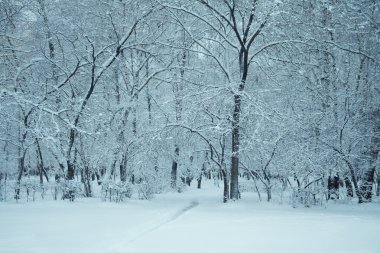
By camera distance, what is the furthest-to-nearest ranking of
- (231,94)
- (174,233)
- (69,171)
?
(69,171) < (231,94) < (174,233)

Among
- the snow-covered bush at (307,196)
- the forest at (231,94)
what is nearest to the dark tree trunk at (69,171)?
the forest at (231,94)

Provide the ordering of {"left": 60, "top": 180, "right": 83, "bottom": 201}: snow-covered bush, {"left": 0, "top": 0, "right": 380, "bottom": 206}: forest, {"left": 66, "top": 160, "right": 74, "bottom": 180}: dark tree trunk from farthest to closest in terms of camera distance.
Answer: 1. {"left": 66, "top": 160, "right": 74, "bottom": 180}: dark tree trunk
2. {"left": 60, "top": 180, "right": 83, "bottom": 201}: snow-covered bush
3. {"left": 0, "top": 0, "right": 380, "bottom": 206}: forest

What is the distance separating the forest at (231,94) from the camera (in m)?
14.6

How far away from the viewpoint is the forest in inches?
575

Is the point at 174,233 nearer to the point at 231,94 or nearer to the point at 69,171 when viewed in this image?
the point at 231,94

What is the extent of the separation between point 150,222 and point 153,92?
17116 millimetres

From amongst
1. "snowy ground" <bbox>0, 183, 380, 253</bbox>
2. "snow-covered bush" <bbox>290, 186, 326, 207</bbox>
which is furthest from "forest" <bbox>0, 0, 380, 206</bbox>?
"snowy ground" <bbox>0, 183, 380, 253</bbox>

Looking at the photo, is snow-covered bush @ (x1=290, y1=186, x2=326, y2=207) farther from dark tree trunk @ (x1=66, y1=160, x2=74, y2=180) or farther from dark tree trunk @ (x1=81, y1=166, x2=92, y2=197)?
dark tree trunk @ (x1=66, y1=160, x2=74, y2=180)

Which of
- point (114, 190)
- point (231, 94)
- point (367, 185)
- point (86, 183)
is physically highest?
point (231, 94)

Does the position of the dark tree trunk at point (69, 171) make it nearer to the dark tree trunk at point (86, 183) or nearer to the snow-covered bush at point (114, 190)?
the dark tree trunk at point (86, 183)

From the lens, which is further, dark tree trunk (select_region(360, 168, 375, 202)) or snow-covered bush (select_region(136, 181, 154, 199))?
snow-covered bush (select_region(136, 181, 154, 199))

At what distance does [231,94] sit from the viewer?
14.8 m

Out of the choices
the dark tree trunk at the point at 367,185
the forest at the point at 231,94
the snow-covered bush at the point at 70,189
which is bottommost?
the snow-covered bush at the point at 70,189

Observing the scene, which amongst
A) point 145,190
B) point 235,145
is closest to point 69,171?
point 145,190
